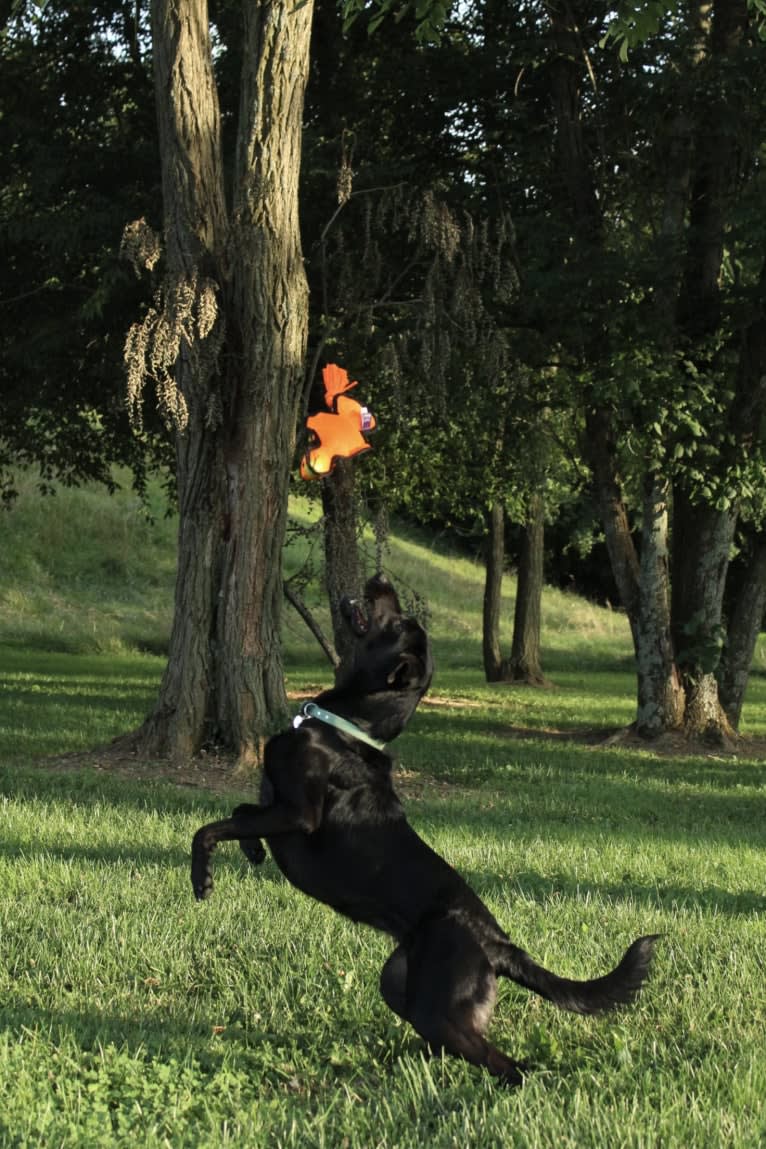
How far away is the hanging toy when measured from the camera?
34.5ft

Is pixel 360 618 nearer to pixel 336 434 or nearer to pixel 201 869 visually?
pixel 201 869

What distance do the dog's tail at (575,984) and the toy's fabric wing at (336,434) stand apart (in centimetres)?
648

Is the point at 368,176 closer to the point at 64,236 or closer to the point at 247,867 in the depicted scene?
the point at 64,236

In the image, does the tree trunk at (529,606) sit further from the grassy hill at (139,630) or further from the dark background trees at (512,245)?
the dark background trees at (512,245)

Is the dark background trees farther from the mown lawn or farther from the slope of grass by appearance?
the slope of grass

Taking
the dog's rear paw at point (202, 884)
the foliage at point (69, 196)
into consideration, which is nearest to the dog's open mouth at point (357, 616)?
the dog's rear paw at point (202, 884)

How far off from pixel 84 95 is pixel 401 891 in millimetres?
14945

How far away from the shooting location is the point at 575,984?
14.0ft

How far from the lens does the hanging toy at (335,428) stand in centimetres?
1051

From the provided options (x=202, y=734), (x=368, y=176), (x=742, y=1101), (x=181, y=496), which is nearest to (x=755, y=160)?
(x=368, y=176)

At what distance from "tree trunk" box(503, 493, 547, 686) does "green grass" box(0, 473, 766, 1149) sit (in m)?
13.3

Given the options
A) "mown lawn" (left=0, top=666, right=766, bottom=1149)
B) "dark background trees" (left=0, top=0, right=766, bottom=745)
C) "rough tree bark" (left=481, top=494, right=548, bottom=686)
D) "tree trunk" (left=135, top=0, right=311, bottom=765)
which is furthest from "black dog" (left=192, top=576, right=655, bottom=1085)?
"rough tree bark" (left=481, top=494, right=548, bottom=686)

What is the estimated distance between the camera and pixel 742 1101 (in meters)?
3.88

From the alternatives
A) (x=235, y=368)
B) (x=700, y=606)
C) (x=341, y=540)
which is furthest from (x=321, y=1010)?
(x=700, y=606)
